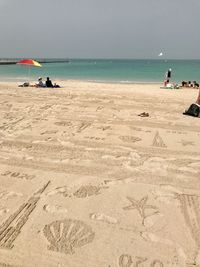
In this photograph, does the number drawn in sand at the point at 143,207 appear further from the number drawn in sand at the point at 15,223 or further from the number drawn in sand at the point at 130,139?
the number drawn in sand at the point at 130,139

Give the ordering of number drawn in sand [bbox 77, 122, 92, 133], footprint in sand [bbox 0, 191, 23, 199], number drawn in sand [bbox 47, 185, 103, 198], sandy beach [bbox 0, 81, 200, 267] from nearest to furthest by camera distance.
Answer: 1. sandy beach [bbox 0, 81, 200, 267]
2. footprint in sand [bbox 0, 191, 23, 199]
3. number drawn in sand [bbox 47, 185, 103, 198]
4. number drawn in sand [bbox 77, 122, 92, 133]

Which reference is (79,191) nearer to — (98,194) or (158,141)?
(98,194)

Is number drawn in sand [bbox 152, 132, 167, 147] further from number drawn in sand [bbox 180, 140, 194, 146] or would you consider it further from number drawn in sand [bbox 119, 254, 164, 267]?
number drawn in sand [bbox 119, 254, 164, 267]

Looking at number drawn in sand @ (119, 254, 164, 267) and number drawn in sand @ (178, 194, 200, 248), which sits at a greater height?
number drawn in sand @ (178, 194, 200, 248)

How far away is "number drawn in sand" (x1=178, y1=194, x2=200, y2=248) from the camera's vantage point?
379cm

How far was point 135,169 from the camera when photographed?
5.66 metres

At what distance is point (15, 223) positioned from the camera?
12.6ft

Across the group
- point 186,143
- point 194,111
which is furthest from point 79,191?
point 194,111

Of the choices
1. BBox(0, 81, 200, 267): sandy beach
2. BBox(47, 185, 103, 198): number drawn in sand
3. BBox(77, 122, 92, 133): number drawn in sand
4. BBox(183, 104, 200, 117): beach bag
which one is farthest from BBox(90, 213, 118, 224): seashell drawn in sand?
BBox(183, 104, 200, 117): beach bag

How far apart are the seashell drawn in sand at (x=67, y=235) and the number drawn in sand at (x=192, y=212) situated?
1206 mm

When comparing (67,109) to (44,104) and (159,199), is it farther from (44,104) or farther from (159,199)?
(159,199)

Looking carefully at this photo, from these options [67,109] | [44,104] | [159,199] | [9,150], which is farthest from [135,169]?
[44,104]

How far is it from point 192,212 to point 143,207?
65 cm

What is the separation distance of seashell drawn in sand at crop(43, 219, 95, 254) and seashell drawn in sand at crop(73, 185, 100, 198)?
714 mm
